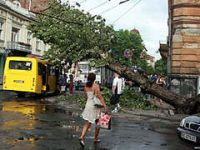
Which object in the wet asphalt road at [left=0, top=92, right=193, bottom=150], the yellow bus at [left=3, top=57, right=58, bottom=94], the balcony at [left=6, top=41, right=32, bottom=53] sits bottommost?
the wet asphalt road at [left=0, top=92, right=193, bottom=150]

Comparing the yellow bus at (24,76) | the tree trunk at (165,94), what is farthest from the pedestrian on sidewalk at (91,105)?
the yellow bus at (24,76)

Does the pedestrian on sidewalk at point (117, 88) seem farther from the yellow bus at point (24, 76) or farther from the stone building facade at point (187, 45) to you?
the yellow bus at point (24, 76)

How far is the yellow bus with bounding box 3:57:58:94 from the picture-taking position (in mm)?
26953

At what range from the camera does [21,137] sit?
36.3 ft

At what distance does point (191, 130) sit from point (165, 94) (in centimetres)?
953

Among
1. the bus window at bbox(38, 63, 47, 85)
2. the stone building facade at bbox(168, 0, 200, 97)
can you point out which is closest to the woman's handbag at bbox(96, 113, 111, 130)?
the stone building facade at bbox(168, 0, 200, 97)

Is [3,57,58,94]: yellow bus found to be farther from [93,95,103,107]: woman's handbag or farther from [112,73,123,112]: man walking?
[93,95,103,107]: woman's handbag

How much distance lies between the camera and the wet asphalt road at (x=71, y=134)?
34.2ft

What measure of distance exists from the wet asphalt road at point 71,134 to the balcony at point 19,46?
3611cm

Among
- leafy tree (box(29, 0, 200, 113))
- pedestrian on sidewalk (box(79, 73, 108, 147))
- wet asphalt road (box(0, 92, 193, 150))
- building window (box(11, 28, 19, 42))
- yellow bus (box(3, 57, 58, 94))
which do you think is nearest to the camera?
wet asphalt road (box(0, 92, 193, 150))

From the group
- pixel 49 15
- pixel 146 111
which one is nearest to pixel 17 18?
pixel 49 15

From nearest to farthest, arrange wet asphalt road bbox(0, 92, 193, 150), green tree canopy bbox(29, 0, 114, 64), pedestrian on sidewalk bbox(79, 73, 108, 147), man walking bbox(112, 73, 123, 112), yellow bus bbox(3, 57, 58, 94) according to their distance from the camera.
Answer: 1. wet asphalt road bbox(0, 92, 193, 150)
2. pedestrian on sidewalk bbox(79, 73, 108, 147)
3. man walking bbox(112, 73, 123, 112)
4. green tree canopy bbox(29, 0, 114, 64)
5. yellow bus bbox(3, 57, 58, 94)

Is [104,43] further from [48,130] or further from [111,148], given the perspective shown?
[111,148]

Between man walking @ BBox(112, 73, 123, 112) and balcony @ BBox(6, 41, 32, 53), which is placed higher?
balcony @ BBox(6, 41, 32, 53)
